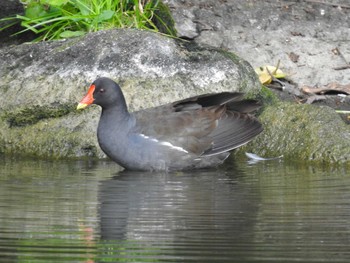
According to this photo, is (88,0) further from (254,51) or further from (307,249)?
(307,249)

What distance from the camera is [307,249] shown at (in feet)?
20.4

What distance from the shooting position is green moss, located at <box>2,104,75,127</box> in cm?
1101

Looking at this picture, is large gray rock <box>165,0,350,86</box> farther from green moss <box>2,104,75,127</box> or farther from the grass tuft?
green moss <box>2,104,75,127</box>

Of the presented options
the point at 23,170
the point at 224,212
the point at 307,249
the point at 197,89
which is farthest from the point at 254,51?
the point at 307,249

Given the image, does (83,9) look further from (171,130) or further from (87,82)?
(171,130)

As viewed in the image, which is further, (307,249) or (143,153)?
(143,153)

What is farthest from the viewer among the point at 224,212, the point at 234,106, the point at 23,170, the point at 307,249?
the point at 234,106

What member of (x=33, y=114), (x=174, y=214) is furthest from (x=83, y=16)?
(x=174, y=214)

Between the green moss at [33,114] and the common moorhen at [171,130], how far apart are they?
0.84 m

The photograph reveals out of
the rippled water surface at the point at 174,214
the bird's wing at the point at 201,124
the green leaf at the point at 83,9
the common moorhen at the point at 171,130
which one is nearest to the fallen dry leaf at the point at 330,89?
the common moorhen at the point at 171,130

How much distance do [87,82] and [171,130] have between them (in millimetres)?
1425

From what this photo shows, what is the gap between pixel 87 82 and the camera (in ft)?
36.3

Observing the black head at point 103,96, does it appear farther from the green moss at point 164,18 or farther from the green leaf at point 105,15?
the green moss at point 164,18

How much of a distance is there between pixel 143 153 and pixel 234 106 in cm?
120
